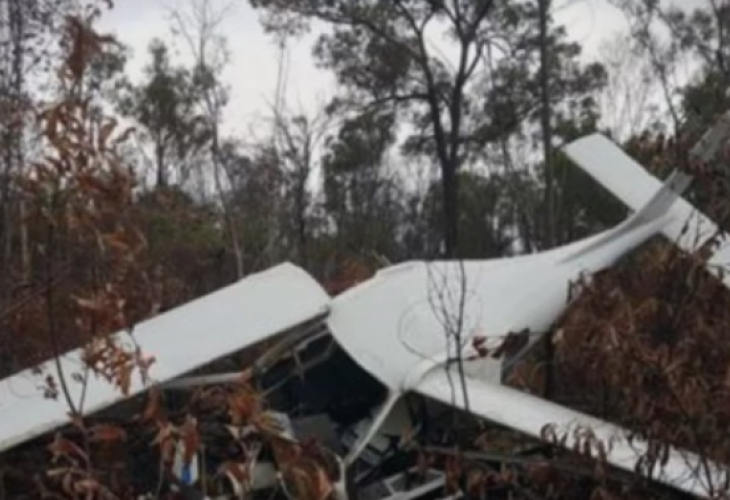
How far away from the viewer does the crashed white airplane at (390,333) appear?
19.6 feet

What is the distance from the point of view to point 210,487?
195 inches

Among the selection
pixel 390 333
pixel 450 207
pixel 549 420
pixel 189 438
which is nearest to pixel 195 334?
pixel 390 333

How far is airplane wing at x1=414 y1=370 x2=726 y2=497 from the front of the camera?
17.1 ft

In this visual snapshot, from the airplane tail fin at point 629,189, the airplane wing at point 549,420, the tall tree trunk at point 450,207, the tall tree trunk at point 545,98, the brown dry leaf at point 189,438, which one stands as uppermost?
the brown dry leaf at point 189,438

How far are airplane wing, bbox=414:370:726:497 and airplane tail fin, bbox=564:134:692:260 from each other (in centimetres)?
148

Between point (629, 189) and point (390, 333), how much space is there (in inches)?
107

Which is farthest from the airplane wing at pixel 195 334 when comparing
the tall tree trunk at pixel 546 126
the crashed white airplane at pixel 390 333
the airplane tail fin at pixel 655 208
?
the tall tree trunk at pixel 546 126

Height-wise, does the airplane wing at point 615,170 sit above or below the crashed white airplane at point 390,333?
above

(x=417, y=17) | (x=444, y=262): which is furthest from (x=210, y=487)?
(x=417, y=17)

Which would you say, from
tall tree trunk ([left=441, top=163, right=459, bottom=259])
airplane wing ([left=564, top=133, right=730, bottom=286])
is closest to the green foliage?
tall tree trunk ([left=441, top=163, right=459, bottom=259])

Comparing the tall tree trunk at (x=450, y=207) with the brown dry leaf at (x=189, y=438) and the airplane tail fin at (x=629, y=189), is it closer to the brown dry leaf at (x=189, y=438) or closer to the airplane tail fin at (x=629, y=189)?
the airplane tail fin at (x=629, y=189)

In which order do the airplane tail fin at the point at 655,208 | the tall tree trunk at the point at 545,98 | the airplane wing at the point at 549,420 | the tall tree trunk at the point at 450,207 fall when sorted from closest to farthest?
the airplane wing at the point at 549,420 → the airplane tail fin at the point at 655,208 → the tall tree trunk at the point at 450,207 → the tall tree trunk at the point at 545,98

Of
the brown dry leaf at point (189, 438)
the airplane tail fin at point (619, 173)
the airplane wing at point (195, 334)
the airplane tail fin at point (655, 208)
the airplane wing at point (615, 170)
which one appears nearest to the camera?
the brown dry leaf at point (189, 438)

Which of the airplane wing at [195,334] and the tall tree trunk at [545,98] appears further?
the tall tree trunk at [545,98]
